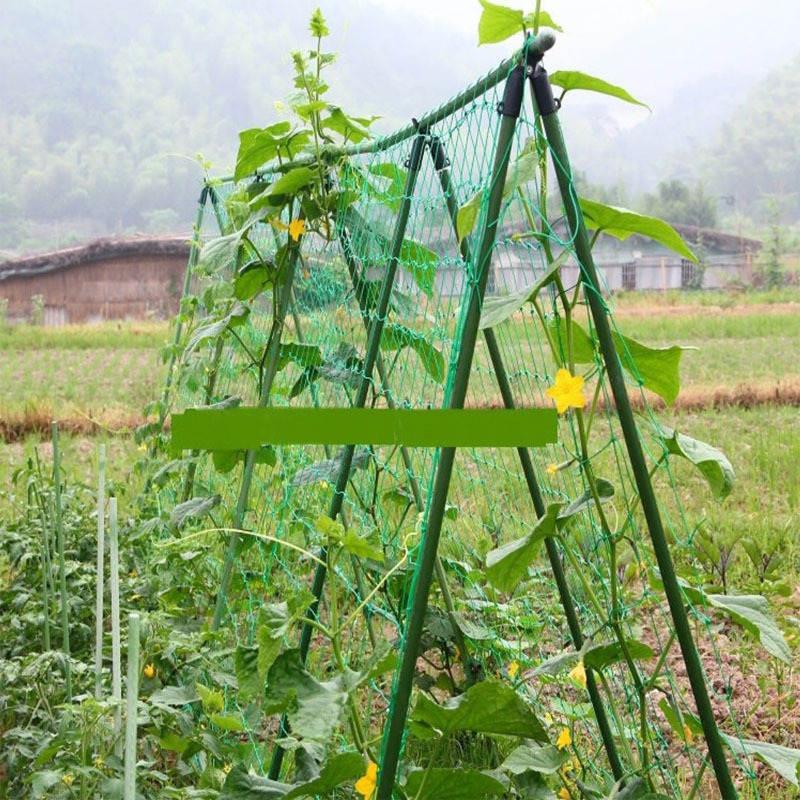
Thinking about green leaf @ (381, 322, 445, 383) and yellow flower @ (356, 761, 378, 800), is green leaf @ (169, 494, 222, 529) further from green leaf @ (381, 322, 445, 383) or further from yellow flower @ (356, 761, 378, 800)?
yellow flower @ (356, 761, 378, 800)

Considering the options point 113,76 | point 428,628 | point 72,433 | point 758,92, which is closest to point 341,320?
point 428,628

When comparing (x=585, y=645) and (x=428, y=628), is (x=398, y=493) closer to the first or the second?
(x=428, y=628)

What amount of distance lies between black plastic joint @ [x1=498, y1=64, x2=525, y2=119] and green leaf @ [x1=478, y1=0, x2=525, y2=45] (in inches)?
2.0

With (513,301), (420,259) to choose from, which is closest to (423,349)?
(420,259)

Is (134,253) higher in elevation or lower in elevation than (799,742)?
higher

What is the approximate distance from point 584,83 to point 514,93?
6 cm

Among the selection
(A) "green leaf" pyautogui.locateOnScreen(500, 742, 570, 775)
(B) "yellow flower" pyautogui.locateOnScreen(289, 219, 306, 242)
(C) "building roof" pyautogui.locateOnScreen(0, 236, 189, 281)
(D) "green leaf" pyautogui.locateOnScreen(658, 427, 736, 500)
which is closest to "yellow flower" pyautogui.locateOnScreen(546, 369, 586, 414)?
(D) "green leaf" pyautogui.locateOnScreen(658, 427, 736, 500)

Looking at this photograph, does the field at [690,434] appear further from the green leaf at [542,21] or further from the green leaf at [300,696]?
the green leaf at [542,21]

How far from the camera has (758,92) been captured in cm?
4862

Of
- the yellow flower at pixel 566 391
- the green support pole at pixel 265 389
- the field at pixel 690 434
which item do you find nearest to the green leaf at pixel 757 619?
the yellow flower at pixel 566 391

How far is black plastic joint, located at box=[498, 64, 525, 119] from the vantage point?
946 mm

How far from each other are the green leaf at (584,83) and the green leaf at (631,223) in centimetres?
10

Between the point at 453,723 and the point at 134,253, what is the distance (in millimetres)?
17771

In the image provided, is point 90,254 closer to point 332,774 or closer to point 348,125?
point 348,125
